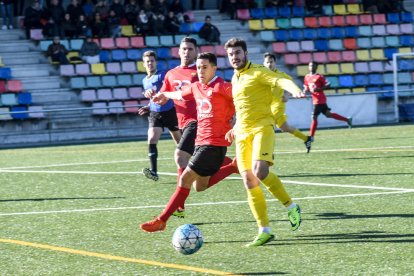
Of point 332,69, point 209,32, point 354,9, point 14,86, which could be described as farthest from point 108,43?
point 354,9

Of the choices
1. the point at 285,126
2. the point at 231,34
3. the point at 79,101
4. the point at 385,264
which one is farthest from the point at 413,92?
the point at 385,264

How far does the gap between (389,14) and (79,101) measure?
46.6 ft

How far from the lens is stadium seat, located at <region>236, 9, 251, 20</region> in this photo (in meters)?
39.4

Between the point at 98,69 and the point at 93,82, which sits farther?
the point at 98,69

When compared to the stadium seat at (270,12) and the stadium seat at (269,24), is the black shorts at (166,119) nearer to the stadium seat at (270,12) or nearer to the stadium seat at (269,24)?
the stadium seat at (269,24)

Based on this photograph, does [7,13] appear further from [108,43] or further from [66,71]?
[108,43]

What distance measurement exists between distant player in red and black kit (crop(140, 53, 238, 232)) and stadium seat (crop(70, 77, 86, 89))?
23.5 metres

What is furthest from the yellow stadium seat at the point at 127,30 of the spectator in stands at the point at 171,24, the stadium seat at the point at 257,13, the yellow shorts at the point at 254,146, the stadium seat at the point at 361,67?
the yellow shorts at the point at 254,146

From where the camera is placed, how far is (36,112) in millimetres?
31625

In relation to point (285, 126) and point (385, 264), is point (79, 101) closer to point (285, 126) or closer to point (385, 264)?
point (285, 126)

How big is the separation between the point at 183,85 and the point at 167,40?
2391 centimetres

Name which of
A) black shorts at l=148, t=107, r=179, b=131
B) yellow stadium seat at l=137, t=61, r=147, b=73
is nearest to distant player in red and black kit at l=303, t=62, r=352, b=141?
black shorts at l=148, t=107, r=179, b=131

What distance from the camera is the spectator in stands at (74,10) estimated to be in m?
34.8

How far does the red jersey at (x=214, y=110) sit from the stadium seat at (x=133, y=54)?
81.8 ft
